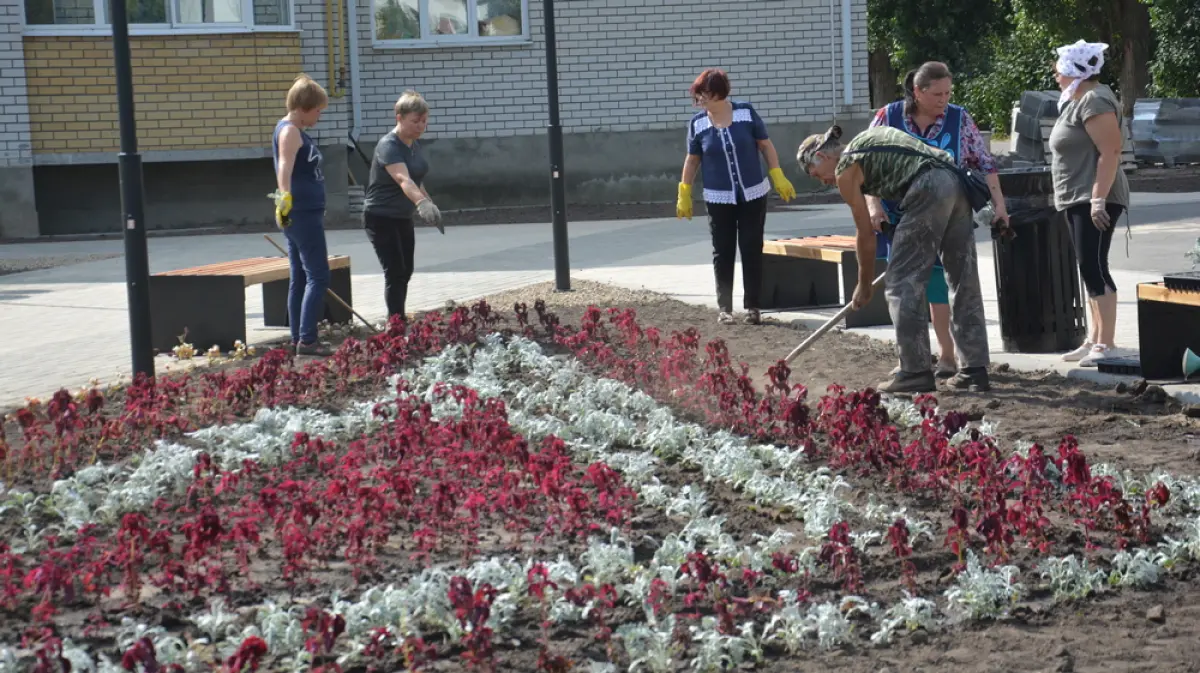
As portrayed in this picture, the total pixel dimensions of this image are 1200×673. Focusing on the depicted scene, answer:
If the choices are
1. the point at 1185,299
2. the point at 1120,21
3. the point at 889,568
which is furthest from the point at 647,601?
the point at 1120,21

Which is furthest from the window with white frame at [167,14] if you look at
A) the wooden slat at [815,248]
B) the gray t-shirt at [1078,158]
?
the gray t-shirt at [1078,158]

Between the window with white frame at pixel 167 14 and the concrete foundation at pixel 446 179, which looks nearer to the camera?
the window with white frame at pixel 167 14

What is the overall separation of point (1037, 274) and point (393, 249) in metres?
4.03

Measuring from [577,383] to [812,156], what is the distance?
1786mm

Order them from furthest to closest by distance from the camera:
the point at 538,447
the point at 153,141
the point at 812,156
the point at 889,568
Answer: the point at 153,141 → the point at 812,156 → the point at 538,447 → the point at 889,568

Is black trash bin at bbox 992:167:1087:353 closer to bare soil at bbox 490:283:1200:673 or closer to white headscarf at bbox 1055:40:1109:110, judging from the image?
bare soil at bbox 490:283:1200:673

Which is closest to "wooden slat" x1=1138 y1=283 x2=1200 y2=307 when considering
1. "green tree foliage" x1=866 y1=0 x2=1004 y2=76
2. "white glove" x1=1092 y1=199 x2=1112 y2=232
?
"white glove" x1=1092 y1=199 x2=1112 y2=232

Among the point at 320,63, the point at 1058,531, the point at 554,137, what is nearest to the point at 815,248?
the point at 554,137

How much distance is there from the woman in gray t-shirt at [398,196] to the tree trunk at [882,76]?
3760 centimetres

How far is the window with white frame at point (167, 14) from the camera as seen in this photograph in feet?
68.2

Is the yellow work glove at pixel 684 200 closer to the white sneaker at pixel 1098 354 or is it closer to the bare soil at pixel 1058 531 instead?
the bare soil at pixel 1058 531

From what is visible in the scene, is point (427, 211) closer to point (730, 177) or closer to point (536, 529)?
point (730, 177)

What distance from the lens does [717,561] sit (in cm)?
513

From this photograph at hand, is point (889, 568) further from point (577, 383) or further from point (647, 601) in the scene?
point (577, 383)
